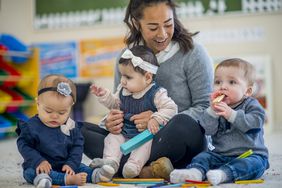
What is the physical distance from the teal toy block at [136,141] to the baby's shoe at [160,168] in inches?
3.1

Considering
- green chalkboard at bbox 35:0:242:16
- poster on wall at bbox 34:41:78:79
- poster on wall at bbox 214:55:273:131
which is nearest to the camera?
poster on wall at bbox 214:55:273:131

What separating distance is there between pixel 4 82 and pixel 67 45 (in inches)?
34.8

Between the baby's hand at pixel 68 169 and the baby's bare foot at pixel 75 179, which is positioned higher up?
the baby's hand at pixel 68 169

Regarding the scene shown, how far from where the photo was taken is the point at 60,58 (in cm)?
400

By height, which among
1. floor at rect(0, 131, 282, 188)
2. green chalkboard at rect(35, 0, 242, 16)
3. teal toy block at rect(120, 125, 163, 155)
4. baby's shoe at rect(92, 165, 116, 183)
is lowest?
floor at rect(0, 131, 282, 188)

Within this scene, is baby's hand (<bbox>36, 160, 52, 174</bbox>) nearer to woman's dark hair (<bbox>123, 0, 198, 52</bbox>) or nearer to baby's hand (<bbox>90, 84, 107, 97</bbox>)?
baby's hand (<bbox>90, 84, 107, 97</bbox>)

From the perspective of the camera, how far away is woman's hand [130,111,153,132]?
1.51 meters

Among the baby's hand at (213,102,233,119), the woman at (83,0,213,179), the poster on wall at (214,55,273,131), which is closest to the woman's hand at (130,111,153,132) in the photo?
the woman at (83,0,213,179)

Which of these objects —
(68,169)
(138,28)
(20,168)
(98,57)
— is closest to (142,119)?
(68,169)

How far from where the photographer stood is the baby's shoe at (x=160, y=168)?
1.41 m

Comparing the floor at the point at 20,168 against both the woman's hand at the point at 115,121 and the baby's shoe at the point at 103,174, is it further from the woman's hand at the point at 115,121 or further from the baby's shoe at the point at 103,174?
the woman's hand at the point at 115,121

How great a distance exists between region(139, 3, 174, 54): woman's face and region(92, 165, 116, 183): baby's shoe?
0.50 meters

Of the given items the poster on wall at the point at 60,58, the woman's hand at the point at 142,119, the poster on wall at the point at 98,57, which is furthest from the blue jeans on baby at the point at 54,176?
the poster on wall at the point at 60,58

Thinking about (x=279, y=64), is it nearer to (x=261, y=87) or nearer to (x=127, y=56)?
(x=261, y=87)
